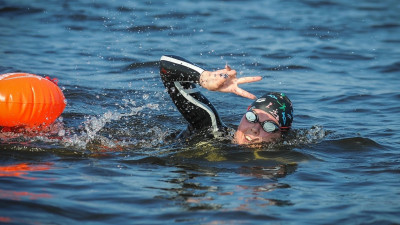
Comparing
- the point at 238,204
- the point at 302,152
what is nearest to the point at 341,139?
the point at 302,152

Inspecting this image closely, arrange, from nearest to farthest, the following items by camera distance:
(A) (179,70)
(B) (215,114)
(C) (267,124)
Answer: (A) (179,70) → (C) (267,124) → (B) (215,114)

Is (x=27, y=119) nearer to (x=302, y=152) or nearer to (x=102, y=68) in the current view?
(x=302, y=152)

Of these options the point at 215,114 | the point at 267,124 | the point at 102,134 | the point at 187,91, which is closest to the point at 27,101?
the point at 102,134

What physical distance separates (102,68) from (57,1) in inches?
304

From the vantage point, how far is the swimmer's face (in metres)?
7.46

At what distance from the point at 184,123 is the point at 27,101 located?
9.72 feet

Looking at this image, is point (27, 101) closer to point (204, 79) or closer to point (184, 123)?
point (204, 79)

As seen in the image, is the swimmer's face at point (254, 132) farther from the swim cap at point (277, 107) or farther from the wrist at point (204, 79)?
the wrist at point (204, 79)

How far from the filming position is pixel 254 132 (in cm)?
748

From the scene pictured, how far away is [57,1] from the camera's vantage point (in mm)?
19766

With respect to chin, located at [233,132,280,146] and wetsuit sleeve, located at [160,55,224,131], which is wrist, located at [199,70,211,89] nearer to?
wetsuit sleeve, located at [160,55,224,131]

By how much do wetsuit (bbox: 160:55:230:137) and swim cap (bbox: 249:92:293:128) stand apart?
55cm

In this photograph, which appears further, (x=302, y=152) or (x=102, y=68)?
(x=102, y=68)

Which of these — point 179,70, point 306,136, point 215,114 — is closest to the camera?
point 179,70
